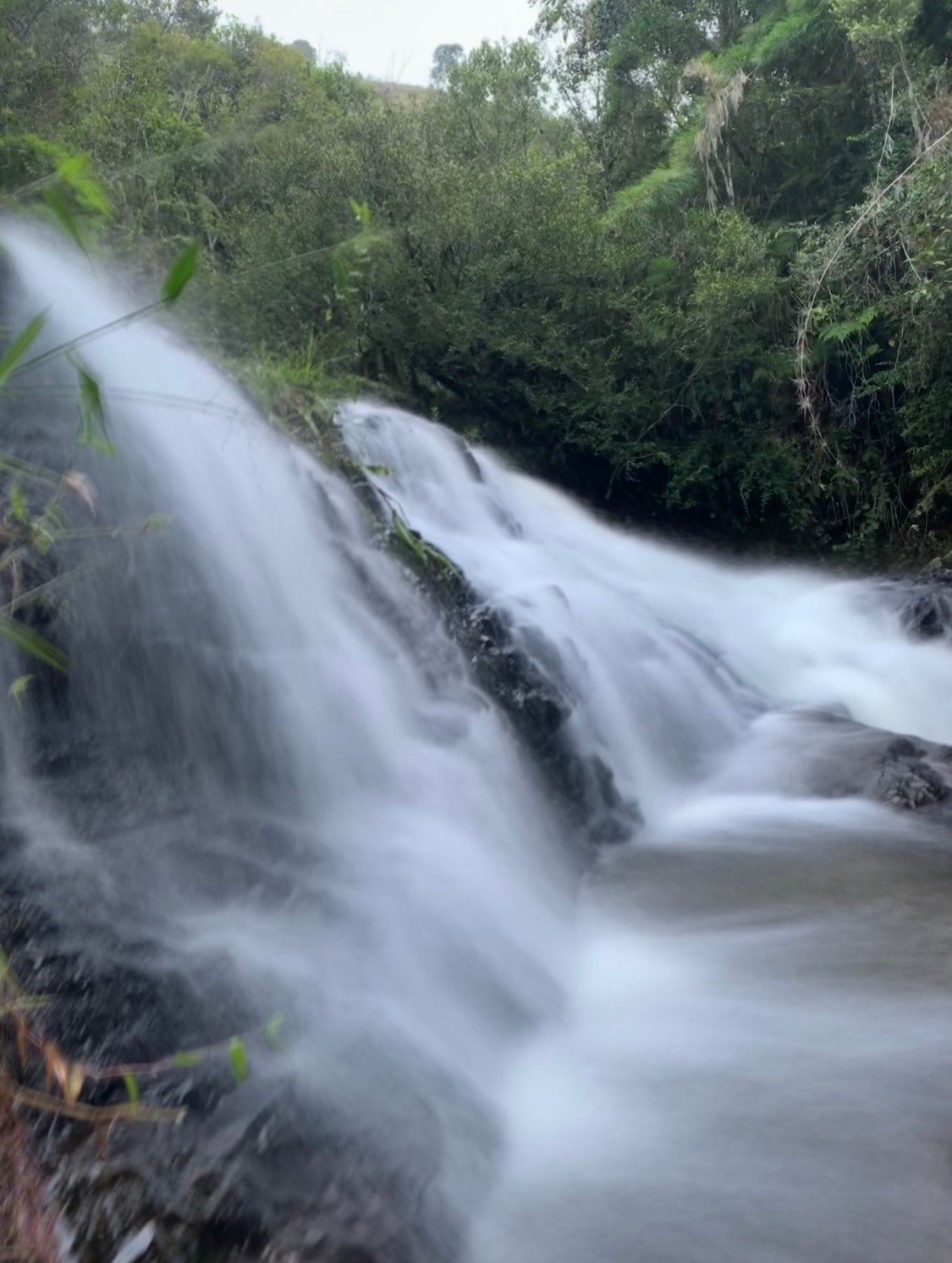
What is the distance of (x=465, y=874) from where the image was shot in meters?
4.04

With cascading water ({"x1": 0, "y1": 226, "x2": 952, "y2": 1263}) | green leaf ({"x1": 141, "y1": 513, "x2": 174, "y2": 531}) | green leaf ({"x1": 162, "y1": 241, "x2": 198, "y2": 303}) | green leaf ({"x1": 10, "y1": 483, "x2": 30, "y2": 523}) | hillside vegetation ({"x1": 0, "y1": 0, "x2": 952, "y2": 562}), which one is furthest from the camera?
hillside vegetation ({"x1": 0, "y1": 0, "x2": 952, "y2": 562})

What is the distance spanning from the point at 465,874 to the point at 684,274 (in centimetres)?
935

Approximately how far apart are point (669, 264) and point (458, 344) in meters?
2.64

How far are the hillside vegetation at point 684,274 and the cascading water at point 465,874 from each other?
454 centimetres

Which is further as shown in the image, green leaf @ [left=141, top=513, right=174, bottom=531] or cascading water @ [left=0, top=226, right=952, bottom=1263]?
green leaf @ [left=141, top=513, right=174, bottom=531]

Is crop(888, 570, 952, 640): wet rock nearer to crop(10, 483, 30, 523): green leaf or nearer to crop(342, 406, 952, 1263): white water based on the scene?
crop(342, 406, 952, 1263): white water

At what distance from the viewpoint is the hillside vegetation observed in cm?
1078

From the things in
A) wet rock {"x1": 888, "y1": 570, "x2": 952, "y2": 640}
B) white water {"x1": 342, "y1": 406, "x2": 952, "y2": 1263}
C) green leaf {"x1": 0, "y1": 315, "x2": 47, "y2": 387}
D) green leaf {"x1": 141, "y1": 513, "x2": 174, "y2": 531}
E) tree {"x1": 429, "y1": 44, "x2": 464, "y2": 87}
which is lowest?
white water {"x1": 342, "y1": 406, "x2": 952, "y2": 1263}

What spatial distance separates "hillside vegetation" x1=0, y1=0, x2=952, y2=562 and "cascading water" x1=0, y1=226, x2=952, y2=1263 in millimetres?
4539

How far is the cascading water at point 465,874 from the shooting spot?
2664 mm

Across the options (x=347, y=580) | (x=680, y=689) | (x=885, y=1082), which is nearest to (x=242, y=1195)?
(x=885, y=1082)

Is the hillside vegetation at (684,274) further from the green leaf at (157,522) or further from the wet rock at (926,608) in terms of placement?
the green leaf at (157,522)

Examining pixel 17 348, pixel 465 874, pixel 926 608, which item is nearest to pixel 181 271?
pixel 17 348

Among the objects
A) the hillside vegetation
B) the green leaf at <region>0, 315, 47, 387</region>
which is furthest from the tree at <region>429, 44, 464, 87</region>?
the green leaf at <region>0, 315, 47, 387</region>
